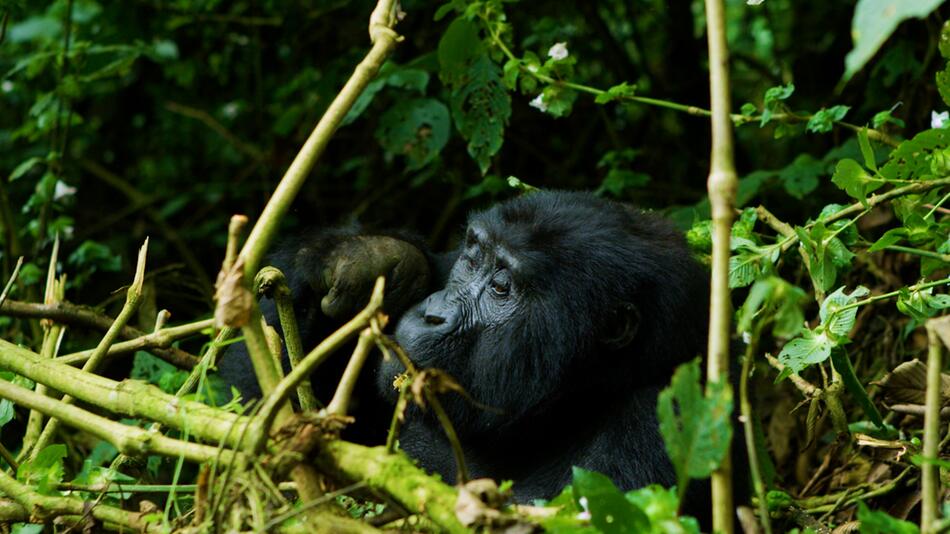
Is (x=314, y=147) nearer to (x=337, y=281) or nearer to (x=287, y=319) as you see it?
(x=287, y=319)

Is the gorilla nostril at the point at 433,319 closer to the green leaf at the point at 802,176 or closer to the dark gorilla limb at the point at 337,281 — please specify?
the dark gorilla limb at the point at 337,281

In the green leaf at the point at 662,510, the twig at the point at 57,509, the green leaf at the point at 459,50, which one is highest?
the green leaf at the point at 459,50

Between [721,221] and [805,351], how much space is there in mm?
1094

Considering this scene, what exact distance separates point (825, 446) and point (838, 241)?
136 centimetres

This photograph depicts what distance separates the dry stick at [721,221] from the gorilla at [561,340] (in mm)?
1125

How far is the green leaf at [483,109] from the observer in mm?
4031

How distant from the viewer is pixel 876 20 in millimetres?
1354

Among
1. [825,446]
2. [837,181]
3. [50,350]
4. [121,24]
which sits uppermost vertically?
[121,24]

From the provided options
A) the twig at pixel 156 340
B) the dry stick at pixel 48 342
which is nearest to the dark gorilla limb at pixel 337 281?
the dry stick at pixel 48 342

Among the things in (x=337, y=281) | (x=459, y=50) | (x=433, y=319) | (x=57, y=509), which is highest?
(x=459, y=50)

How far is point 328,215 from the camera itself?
21.1 ft

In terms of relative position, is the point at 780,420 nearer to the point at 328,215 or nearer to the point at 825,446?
the point at 825,446

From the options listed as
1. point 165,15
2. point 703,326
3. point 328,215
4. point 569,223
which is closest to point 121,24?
point 165,15

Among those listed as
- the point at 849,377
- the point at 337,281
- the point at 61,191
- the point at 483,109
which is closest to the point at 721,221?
the point at 849,377
